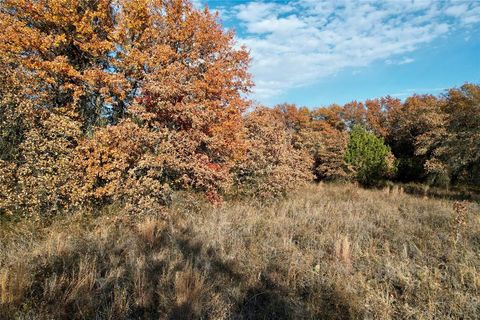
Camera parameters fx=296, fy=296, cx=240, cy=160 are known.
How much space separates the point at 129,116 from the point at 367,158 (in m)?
18.9

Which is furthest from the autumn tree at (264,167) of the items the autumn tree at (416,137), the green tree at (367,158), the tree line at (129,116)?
the autumn tree at (416,137)

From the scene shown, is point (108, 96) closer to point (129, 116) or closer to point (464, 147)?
point (129, 116)

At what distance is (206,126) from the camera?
997 cm

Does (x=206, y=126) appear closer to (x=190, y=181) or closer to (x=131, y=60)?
(x=190, y=181)

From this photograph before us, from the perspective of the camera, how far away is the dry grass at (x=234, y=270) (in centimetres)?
368

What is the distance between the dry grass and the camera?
3.68 m

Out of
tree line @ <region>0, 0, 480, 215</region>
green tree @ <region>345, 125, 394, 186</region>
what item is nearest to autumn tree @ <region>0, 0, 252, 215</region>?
tree line @ <region>0, 0, 480, 215</region>

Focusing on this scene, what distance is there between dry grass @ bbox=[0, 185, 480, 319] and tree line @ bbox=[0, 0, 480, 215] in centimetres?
104

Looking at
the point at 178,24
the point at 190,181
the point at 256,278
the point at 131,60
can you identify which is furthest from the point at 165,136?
the point at 178,24

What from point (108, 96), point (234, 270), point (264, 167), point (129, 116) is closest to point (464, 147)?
point (264, 167)

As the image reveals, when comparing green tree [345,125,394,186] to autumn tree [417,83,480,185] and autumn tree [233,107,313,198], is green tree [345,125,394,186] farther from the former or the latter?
autumn tree [233,107,313,198]

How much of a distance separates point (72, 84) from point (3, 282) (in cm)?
780

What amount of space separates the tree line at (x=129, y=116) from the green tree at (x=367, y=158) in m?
6.50

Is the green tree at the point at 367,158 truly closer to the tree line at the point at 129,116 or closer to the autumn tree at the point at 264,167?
the tree line at the point at 129,116
